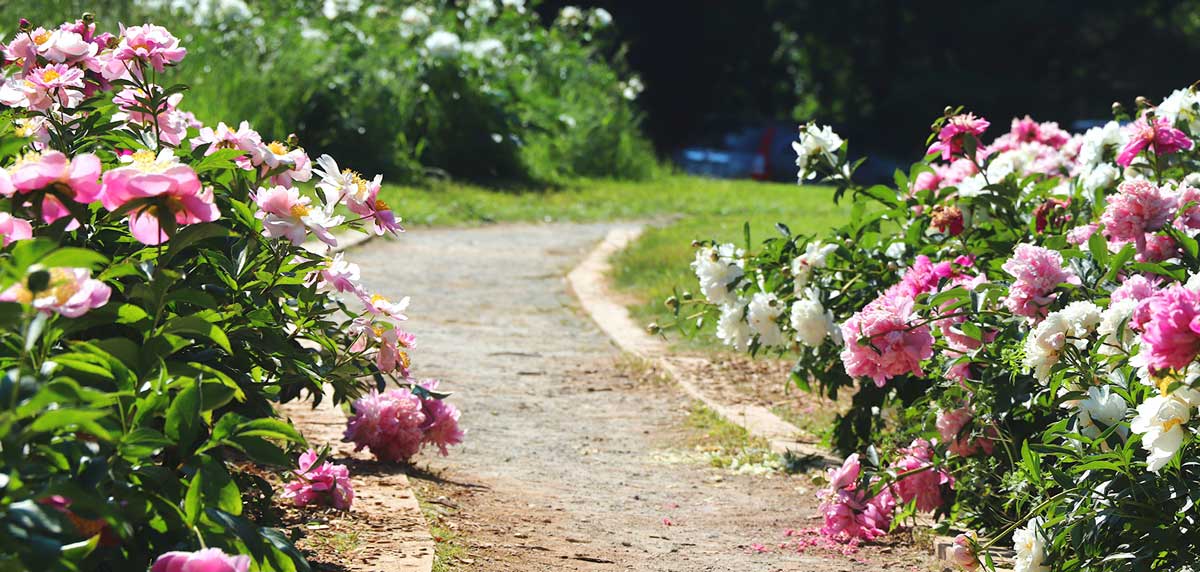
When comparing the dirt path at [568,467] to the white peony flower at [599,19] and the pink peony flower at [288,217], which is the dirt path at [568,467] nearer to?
the pink peony flower at [288,217]

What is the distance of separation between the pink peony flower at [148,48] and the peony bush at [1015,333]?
58.7 inches

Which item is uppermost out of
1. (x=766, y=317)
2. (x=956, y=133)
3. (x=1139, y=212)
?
(x=956, y=133)

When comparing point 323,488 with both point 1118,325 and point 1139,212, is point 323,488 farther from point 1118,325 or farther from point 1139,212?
point 1139,212

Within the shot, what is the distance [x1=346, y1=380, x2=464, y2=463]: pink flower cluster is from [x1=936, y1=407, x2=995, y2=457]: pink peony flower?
4.11 feet

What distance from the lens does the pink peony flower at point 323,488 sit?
2.98 metres

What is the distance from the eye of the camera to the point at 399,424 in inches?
141

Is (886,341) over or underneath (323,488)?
over

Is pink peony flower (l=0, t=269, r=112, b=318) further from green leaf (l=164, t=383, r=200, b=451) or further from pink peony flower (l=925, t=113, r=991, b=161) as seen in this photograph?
pink peony flower (l=925, t=113, r=991, b=161)

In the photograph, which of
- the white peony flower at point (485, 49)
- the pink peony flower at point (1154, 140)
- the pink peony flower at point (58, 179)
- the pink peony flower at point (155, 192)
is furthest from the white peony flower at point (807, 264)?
the white peony flower at point (485, 49)

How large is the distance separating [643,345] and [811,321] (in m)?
2.21

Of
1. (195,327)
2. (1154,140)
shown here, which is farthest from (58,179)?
(1154,140)

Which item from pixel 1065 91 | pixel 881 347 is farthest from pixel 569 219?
pixel 1065 91

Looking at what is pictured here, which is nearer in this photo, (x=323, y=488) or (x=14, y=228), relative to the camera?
(x=14, y=228)

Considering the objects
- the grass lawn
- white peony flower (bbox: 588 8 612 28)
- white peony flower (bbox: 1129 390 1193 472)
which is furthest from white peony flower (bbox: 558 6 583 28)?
white peony flower (bbox: 1129 390 1193 472)
